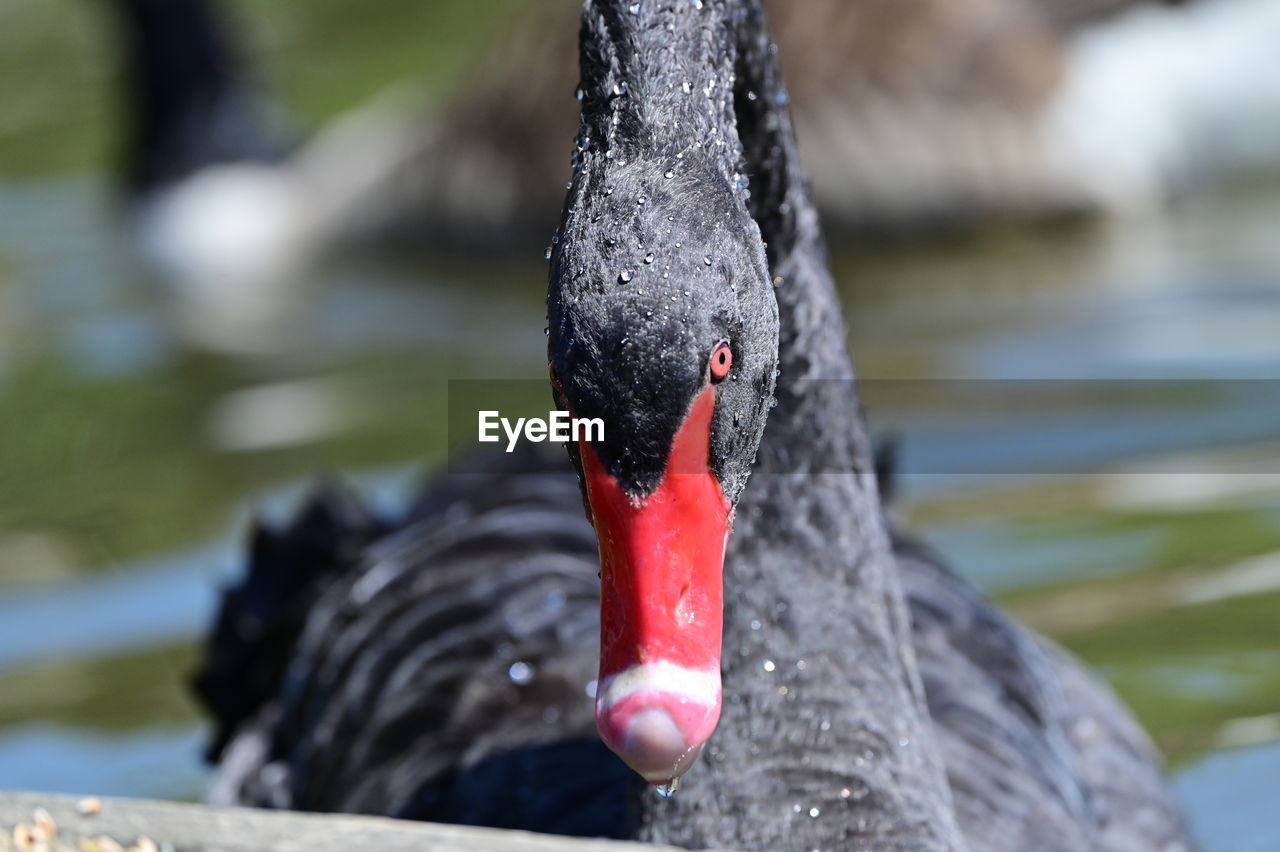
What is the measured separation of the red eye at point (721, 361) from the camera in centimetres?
213

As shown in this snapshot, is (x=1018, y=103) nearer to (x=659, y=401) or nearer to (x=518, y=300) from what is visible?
(x=518, y=300)

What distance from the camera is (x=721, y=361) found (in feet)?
7.04

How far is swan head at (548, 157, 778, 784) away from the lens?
2.07m

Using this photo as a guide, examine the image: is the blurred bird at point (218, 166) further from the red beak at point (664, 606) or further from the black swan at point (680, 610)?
the red beak at point (664, 606)

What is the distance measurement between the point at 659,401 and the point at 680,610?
22 cm

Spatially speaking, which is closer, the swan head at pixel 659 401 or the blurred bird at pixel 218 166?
the swan head at pixel 659 401

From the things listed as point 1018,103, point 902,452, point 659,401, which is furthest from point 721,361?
point 1018,103

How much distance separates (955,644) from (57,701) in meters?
2.27

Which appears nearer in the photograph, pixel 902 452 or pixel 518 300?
pixel 902 452

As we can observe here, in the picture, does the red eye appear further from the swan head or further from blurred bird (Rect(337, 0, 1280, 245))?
blurred bird (Rect(337, 0, 1280, 245))

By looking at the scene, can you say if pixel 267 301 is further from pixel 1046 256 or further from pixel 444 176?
pixel 1046 256

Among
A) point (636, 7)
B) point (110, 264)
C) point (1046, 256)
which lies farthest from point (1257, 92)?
point (636, 7)

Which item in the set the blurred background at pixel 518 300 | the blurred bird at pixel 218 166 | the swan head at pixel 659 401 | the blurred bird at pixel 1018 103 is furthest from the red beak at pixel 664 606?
the blurred bird at pixel 218 166

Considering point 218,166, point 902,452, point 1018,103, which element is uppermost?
point 218,166
